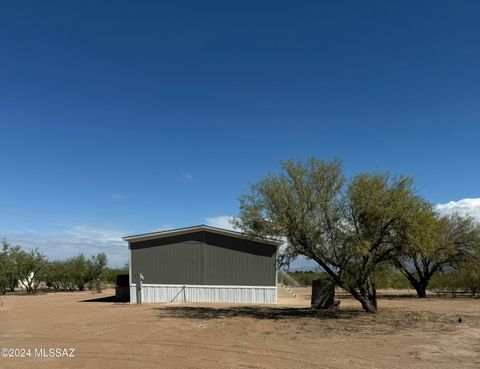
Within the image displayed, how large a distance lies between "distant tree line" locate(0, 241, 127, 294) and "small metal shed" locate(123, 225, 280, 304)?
19.0m

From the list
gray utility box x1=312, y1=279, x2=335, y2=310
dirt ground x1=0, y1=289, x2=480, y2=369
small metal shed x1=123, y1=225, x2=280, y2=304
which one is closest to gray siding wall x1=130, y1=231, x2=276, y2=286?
small metal shed x1=123, y1=225, x2=280, y2=304

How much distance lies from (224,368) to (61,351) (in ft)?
14.4

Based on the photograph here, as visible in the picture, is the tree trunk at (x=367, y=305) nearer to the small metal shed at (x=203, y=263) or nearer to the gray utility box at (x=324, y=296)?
the gray utility box at (x=324, y=296)

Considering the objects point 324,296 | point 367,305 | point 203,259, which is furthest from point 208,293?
point 367,305

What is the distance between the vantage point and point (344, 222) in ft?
67.5

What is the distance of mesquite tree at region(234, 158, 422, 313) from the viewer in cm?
1967

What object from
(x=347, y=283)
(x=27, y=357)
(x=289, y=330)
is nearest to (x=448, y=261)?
(x=347, y=283)

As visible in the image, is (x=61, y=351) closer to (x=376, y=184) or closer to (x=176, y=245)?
(x=376, y=184)

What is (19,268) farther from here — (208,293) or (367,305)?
(367,305)

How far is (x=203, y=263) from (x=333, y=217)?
10.8 m

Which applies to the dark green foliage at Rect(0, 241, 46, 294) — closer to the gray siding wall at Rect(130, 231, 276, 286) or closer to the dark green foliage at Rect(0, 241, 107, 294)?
the dark green foliage at Rect(0, 241, 107, 294)

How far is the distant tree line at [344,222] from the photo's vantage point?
19406 mm

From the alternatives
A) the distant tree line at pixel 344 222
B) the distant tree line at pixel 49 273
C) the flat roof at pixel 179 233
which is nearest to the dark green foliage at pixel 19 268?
the distant tree line at pixel 49 273

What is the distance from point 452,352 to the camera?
11.6m
